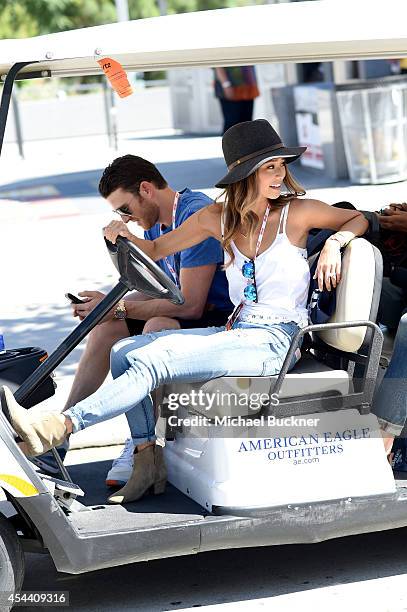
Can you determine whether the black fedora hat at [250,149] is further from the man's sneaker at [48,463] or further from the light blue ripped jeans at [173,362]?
the man's sneaker at [48,463]

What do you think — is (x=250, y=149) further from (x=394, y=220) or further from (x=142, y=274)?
(x=394, y=220)

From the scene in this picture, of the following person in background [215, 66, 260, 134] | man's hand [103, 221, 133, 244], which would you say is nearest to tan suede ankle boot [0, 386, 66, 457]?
man's hand [103, 221, 133, 244]

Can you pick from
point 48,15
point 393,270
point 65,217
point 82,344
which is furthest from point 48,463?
point 48,15

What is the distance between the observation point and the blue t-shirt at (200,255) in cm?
412

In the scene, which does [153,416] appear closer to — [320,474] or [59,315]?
[320,474]

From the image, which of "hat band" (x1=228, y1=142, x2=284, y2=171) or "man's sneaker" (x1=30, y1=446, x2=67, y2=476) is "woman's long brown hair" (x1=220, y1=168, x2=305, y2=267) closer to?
"hat band" (x1=228, y1=142, x2=284, y2=171)

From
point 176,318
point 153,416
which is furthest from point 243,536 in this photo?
point 176,318

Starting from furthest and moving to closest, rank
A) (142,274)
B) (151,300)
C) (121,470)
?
(151,300) < (121,470) < (142,274)

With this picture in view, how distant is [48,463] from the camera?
3771 mm

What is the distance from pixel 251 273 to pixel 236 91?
413 inches

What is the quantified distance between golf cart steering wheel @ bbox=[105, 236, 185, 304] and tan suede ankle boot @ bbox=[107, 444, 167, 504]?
1.85 ft

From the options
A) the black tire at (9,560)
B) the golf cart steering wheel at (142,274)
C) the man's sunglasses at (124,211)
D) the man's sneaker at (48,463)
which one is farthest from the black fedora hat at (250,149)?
the black tire at (9,560)

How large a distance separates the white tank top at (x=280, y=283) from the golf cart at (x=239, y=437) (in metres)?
0.15

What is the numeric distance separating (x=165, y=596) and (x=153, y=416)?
Answer: 1.90ft
